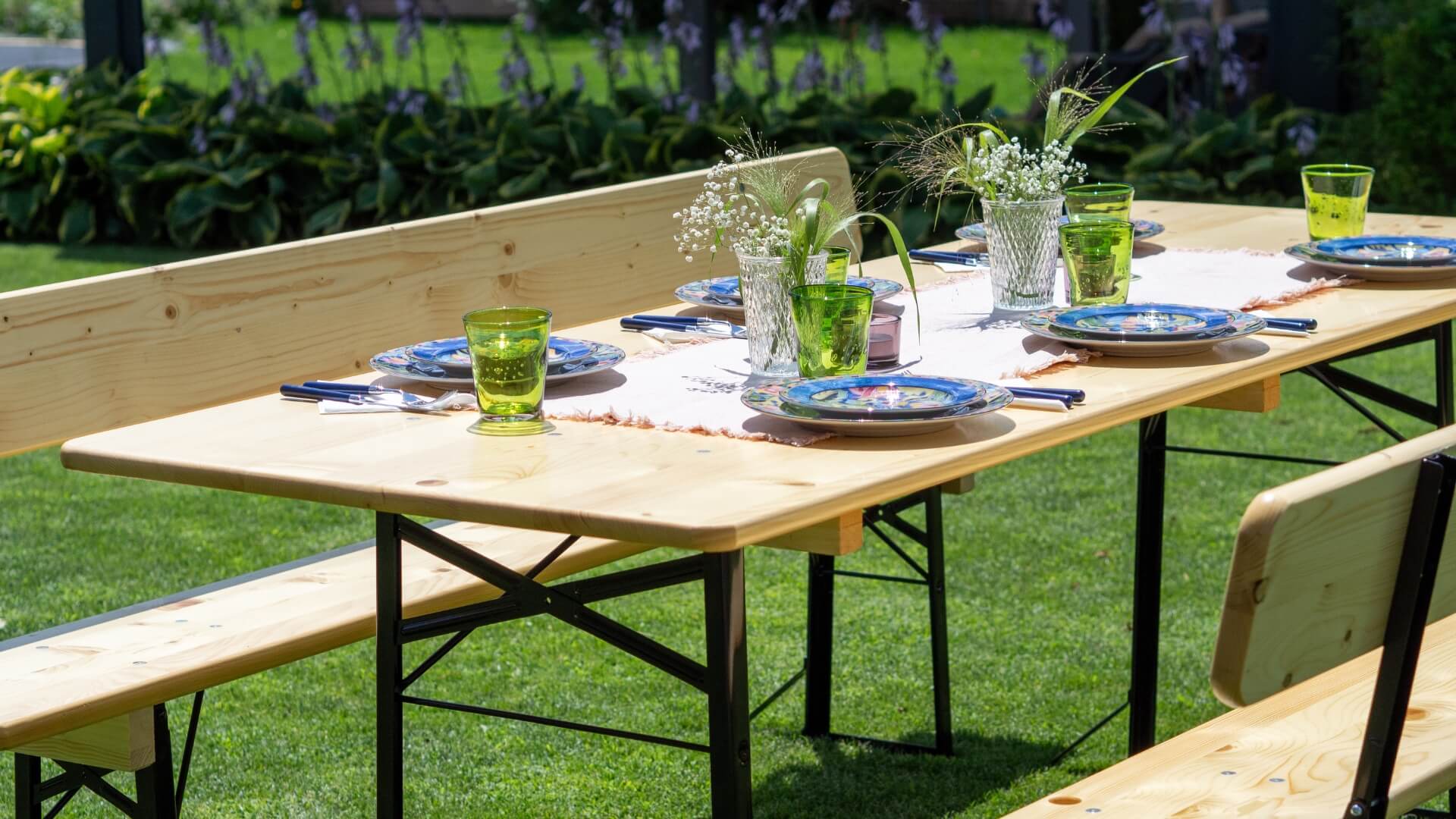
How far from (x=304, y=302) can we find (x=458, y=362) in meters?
0.67

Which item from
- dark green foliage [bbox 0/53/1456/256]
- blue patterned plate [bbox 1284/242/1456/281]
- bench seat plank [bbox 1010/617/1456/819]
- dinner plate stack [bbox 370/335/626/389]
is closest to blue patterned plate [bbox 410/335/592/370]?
dinner plate stack [bbox 370/335/626/389]

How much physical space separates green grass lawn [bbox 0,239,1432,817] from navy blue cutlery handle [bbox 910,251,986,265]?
2.91ft

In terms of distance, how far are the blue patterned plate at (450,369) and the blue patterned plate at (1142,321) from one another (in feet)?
1.99

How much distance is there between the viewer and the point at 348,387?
230 cm

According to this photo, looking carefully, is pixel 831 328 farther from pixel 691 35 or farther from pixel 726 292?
pixel 691 35

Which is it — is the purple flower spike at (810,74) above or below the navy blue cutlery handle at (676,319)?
above

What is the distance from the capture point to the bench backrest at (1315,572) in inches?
58.6

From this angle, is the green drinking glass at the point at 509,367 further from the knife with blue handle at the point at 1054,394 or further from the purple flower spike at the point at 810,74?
the purple flower spike at the point at 810,74

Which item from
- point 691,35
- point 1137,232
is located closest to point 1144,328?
point 1137,232

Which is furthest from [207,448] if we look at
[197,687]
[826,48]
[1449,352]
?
[826,48]

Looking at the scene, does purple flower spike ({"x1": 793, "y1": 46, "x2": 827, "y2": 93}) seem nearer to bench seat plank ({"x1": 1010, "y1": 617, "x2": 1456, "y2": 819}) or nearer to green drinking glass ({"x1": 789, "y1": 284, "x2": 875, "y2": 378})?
green drinking glass ({"x1": 789, "y1": 284, "x2": 875, "y2": 378})

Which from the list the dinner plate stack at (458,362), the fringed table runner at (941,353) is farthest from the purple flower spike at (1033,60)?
the dinner plate stack at (458,362)

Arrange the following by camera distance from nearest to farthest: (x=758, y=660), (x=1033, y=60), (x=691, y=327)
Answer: (x=691, y=327)
(x=758, y=660)
(x=1033, y=60)

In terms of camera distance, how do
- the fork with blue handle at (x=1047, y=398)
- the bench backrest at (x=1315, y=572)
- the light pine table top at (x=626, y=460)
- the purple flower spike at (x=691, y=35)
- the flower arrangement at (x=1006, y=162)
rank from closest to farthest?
1. the bench backrest at (x=1315, y=572)
2. the light pine table top at (x=626, y=460)
3. the fork with blue handle at (x=1047, y=398)
4. the flower arrangement at (x=1006, y=162)
5. the purple flower spike at (x=691, y=35)
